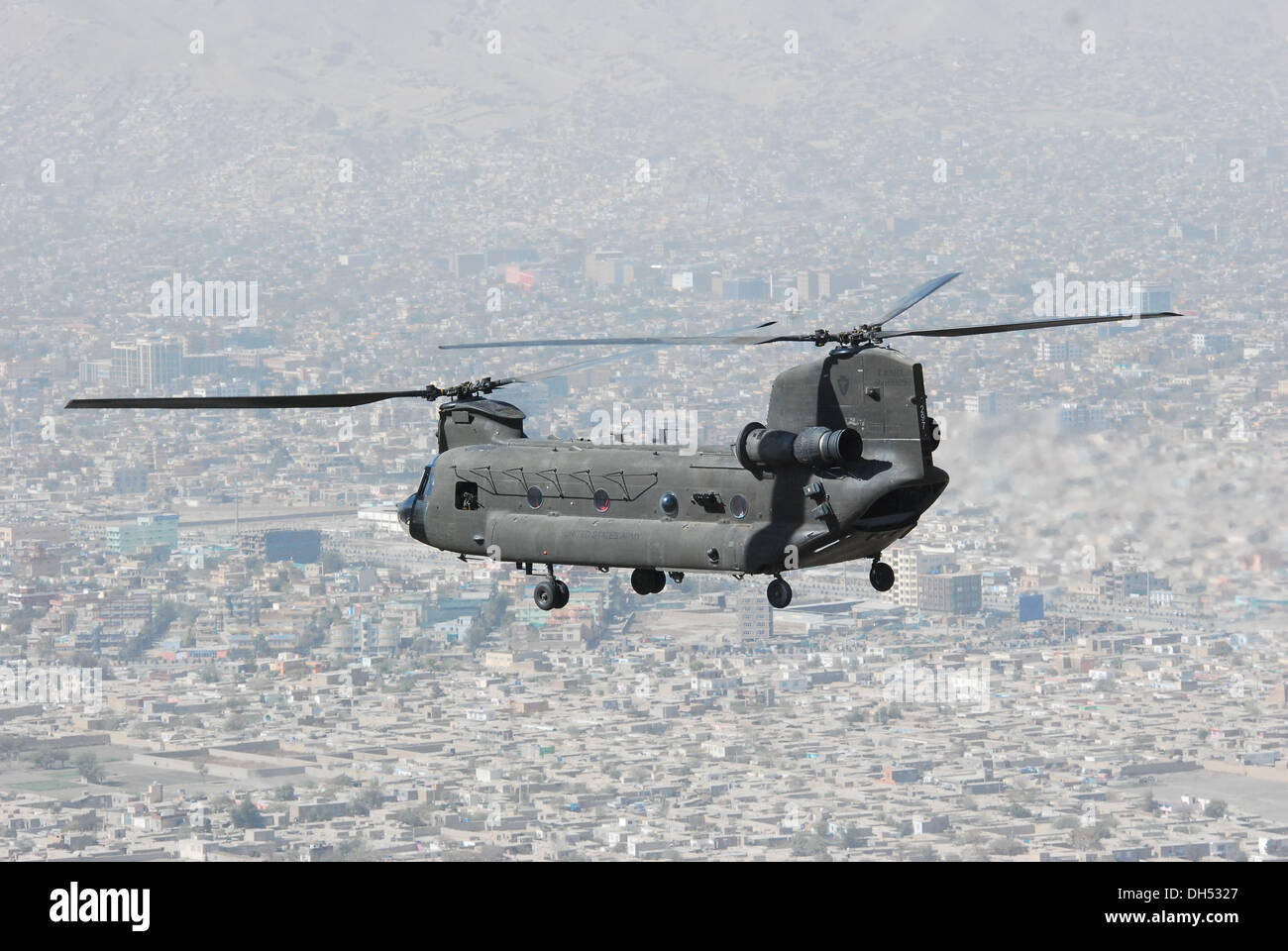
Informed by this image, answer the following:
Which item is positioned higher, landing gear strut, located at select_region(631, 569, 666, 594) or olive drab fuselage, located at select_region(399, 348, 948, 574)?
olive drab fuselage, located at select_region(399, 348, 948, 574)

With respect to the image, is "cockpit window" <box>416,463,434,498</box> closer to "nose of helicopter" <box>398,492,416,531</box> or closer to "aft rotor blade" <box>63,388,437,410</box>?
"nose of helicopter" <box>398,492,416,531</box>

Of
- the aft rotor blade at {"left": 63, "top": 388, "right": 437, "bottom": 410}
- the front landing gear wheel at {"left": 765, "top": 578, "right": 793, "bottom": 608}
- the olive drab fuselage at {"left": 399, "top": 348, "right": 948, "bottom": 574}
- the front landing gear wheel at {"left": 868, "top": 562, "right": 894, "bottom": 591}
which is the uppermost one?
the aft rotor blade at {"left": 63, "top": 388, "right": 437, "bottom": 410}

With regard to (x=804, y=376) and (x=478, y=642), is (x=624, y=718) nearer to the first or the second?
(x=478, y=642)

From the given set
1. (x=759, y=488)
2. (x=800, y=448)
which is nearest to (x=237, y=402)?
(x=759, y=488)

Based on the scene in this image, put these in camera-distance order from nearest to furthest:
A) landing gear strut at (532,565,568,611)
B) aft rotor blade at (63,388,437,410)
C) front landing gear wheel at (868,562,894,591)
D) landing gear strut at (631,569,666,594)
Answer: aft rotor blade at (63,388,437,410) < front landing gear wheel at (868,562,894,591) < landing gear strut at (631,569,666,594) < landing gear strut at (532,565,568,611)

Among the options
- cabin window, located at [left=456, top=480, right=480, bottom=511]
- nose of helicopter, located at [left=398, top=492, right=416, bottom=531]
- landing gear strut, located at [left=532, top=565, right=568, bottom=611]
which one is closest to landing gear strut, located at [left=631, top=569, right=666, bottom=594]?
landing gear strut, located at [left=532, top=565, right=568, bottom=611]

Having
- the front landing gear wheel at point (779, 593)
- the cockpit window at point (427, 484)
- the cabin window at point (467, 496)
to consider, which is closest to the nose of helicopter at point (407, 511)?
the cockpit window at point (427, 484)
